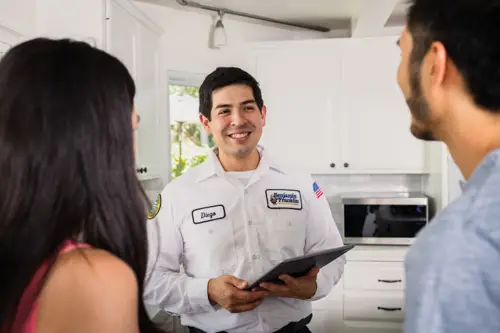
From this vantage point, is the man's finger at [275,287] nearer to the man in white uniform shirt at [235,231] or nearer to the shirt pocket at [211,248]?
the man in white uniform shirt at [235,231]

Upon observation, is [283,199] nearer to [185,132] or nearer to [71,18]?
[71,18]

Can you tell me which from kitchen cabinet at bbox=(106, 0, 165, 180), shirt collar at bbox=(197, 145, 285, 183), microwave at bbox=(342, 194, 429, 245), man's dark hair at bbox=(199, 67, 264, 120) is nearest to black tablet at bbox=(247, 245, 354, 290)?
shirt collar at bbox=(197, 145, 285, 183)

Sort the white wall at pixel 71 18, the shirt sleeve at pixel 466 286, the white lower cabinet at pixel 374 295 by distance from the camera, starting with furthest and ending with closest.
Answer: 1. the white lower cabinet at pixel 374 295
2. the white wall at pixel 71 18
3. the shirt sleeve at pixel 466 286

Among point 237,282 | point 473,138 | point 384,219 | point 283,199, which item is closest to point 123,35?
point 283,199

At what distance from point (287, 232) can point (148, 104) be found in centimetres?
175

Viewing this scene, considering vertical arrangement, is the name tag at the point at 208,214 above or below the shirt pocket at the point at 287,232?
above

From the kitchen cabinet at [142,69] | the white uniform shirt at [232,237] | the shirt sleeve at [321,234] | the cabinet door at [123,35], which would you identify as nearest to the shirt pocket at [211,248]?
the white uniform shirt at [232,237]

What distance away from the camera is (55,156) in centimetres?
71

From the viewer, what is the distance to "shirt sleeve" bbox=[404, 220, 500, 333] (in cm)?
63

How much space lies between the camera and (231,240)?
1.67m

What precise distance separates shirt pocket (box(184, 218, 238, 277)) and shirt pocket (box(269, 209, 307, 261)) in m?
0.15

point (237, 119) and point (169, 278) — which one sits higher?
point (237, 119)

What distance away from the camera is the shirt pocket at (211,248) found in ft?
5.40

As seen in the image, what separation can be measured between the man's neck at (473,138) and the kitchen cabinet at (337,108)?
8.97ft
